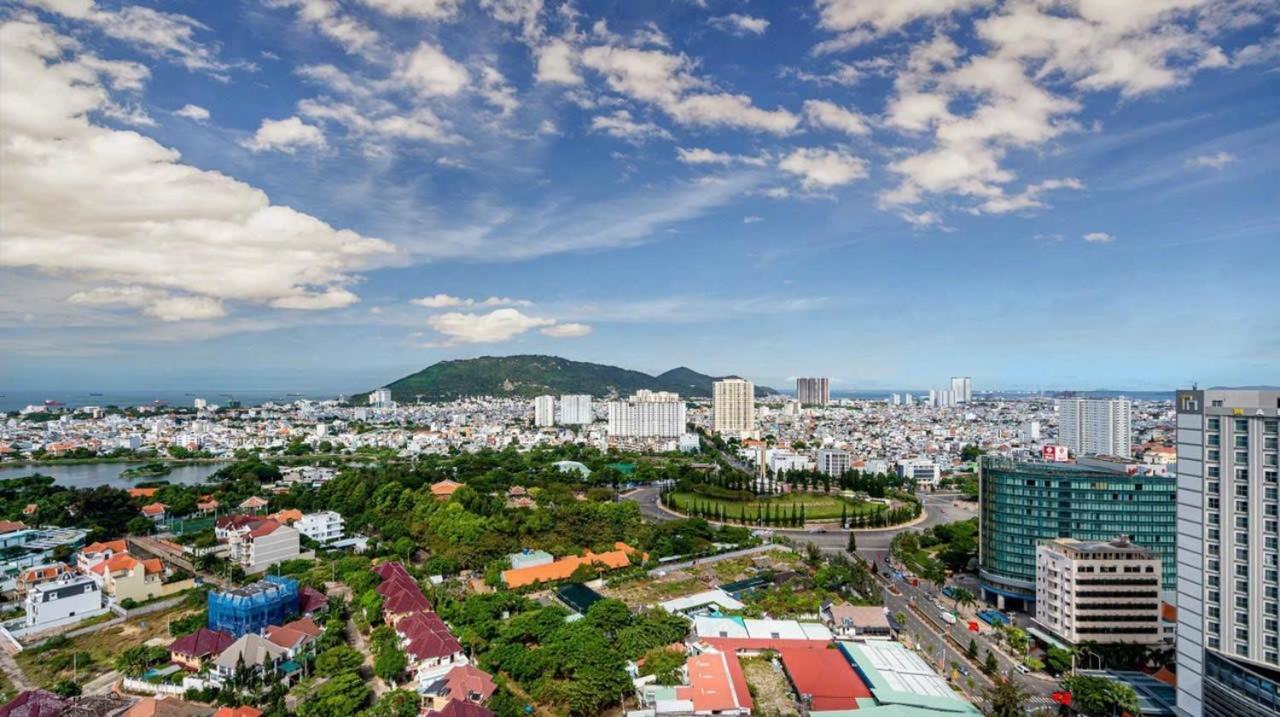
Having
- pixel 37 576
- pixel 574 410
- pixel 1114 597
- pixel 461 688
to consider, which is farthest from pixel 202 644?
pixel 574 410

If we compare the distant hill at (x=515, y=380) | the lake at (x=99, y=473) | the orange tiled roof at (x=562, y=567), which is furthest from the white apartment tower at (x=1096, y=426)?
the distant hill at (x=515, y=380)

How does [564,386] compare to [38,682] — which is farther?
[564,386]

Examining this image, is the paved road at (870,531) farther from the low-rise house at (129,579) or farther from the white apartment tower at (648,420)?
the white apartment tower at (648,420)

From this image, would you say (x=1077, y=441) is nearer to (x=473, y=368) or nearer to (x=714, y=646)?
(x=714, y=646)

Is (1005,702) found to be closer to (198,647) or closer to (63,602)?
(198,647)

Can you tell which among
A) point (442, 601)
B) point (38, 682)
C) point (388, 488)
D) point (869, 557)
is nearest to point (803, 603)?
point (869, 557)

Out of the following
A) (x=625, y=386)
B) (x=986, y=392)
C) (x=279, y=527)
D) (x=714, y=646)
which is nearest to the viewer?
(x=714, y=646)

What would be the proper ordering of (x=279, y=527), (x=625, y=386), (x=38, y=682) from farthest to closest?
(x=625, y=386) < (x=279, y=527) < (x=38, y=682)
